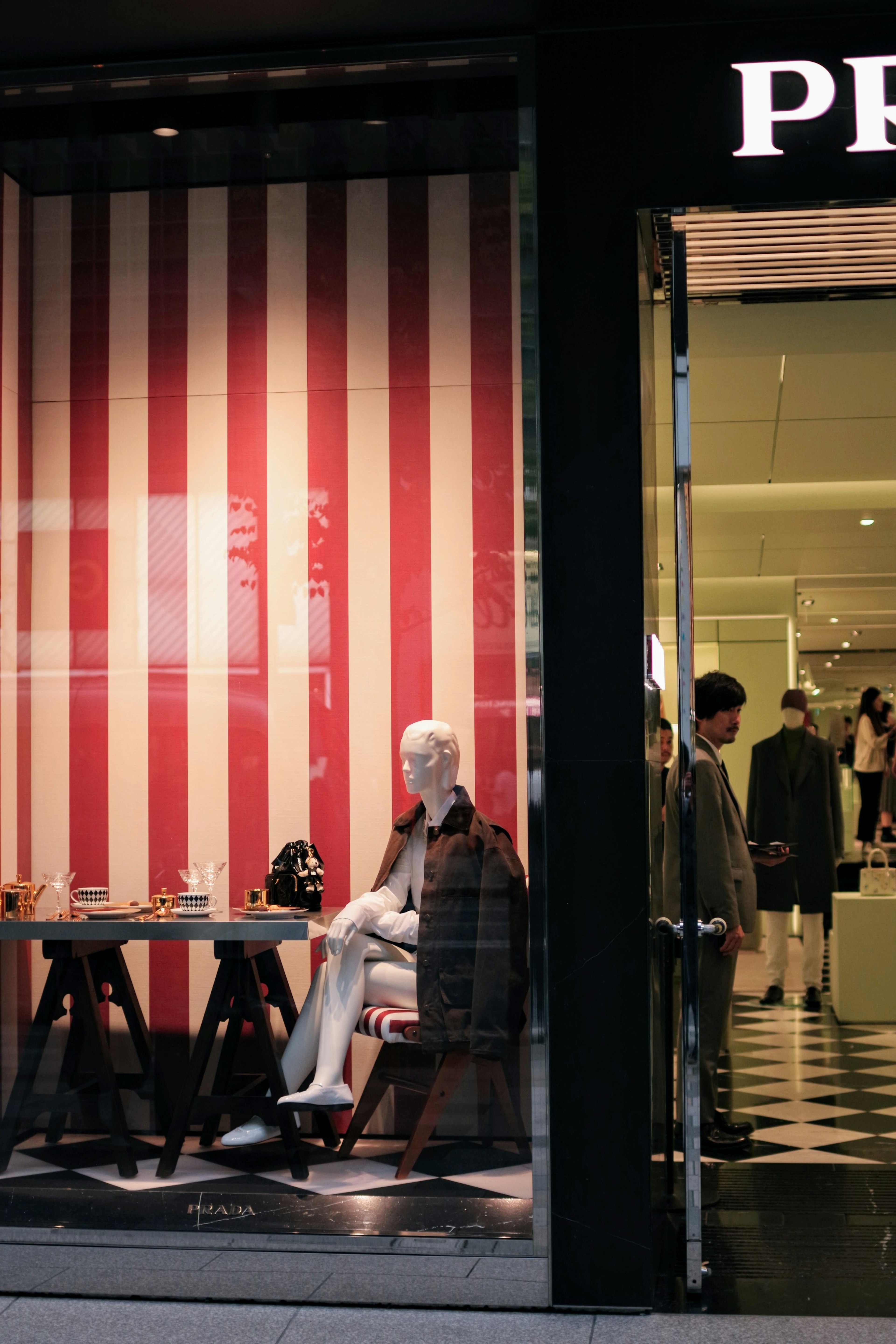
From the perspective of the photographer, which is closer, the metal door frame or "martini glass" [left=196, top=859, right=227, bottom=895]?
the metal door frame

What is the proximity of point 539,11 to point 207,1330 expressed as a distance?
309 cm

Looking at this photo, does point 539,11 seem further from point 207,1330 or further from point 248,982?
point 207,1330

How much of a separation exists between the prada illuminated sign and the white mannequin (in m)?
1.57

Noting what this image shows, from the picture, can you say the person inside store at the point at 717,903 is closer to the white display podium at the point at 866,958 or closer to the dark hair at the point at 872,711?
the white display podium at the point at 866,958

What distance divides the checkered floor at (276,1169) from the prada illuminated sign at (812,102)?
244 cm

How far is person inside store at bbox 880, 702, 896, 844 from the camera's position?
30.7 feet

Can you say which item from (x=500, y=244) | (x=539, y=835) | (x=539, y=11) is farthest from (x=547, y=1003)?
(x=539, y=11)

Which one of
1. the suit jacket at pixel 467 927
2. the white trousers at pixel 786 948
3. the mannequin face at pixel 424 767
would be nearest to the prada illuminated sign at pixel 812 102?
the mannequin face at pixel 424 767

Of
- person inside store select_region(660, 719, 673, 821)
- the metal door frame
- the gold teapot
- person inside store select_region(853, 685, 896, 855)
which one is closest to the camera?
the metal door frame

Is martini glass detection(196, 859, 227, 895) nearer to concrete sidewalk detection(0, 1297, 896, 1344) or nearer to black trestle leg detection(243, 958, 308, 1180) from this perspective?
black trestle leg detection(243, 958, 308, 1180)

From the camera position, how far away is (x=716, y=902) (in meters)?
4.01

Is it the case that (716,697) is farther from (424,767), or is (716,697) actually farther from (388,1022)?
(388,1022)

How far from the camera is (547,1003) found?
2963 mm

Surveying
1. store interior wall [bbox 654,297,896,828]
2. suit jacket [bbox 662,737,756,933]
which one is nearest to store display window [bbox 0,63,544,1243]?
store interior wall [bbox 654,297,896,828]
